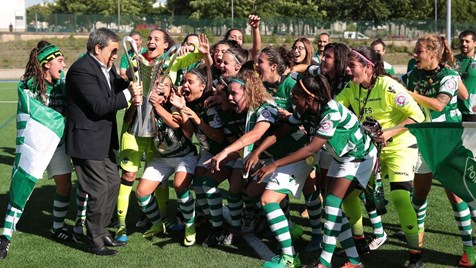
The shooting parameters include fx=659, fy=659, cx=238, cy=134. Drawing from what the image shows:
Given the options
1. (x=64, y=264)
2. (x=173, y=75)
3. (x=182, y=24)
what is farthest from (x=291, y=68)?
(x=182, y=24)

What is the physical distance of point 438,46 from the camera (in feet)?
19.6

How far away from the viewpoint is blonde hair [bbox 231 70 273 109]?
226 inches

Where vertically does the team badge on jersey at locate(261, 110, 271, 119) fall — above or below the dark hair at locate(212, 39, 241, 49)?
below

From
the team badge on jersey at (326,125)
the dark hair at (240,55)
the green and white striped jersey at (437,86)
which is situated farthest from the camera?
the dark hair at (240,55)

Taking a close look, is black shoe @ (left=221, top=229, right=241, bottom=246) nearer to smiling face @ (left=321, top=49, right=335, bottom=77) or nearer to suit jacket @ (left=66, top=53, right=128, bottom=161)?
suit jacket @ (left=66, top=53, right=128, bottom=161)

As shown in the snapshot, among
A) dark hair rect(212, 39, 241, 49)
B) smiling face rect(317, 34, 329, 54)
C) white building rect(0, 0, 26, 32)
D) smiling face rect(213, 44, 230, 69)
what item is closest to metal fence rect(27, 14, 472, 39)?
white building rect(0, 0, 26, 32)

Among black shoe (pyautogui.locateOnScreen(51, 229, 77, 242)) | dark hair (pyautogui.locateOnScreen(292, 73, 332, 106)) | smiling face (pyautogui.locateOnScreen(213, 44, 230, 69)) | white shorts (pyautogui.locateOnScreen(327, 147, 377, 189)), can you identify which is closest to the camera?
dark hair (pyautogui.locateOnScreen(292, 73, 332, 106))

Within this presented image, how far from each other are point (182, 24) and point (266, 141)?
49.4 metres

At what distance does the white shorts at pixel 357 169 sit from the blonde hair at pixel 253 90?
2.73 ft

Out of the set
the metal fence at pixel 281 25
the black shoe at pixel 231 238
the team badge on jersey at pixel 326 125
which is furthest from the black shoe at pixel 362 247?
the metal fence at pixel 281 25

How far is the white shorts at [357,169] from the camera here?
537cm

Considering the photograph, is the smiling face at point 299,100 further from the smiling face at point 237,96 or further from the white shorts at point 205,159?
the white shorts at point 205,159

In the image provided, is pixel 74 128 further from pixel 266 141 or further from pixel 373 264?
pixel 373 264

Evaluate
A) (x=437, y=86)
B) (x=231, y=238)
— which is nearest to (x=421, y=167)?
(x=437, y=86)
